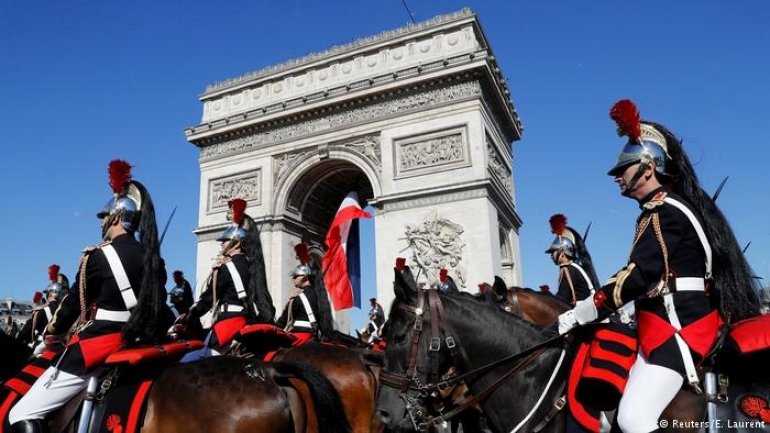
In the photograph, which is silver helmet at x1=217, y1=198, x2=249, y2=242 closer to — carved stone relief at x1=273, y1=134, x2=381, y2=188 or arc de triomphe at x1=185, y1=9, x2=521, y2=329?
arc de triomphe at x1=185, y1=9, x2=521, y2=329

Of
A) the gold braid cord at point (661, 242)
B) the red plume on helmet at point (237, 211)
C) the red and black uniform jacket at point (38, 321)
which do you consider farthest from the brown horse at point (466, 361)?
the red and black uniform jacket at point (38, 321)

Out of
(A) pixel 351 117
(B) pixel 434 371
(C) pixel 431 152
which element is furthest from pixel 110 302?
(A) pixel 351 117

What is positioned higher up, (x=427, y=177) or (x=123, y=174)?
(x=427, y=177)

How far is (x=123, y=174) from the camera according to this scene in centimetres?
329

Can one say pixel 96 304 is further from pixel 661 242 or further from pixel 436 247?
pixel 436 247

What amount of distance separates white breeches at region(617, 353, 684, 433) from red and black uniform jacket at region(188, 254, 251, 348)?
3.80m

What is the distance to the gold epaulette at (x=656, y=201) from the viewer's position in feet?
7.95

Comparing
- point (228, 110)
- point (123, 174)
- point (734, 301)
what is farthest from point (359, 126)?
point (734, 301)

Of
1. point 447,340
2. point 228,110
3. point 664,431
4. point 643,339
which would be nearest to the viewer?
point 664,431

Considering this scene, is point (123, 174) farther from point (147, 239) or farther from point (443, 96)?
point (443, 96)

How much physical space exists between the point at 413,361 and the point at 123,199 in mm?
2073

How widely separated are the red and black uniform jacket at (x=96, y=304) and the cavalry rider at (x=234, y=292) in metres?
1.92

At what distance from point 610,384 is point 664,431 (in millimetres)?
269

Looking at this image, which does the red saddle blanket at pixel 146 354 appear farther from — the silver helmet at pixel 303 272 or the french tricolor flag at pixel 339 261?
the french tricolor flag at pixel 339 261
